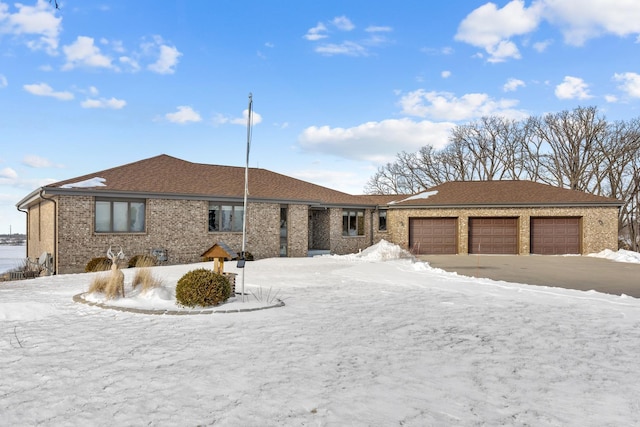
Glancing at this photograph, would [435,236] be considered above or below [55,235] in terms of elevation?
below

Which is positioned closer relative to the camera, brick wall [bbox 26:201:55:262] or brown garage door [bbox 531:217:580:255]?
brick wall [bbox 26:201:55:262]

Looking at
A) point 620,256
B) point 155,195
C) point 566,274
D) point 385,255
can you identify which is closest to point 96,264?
point 155,195

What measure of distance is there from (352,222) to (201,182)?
9.71 metres

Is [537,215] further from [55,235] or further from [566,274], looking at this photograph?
[55,235]

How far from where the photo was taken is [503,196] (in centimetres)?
2594

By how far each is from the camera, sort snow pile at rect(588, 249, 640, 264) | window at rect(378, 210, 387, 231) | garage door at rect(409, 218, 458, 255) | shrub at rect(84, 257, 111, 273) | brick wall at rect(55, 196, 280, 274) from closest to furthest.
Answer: shrub at rect(84, 257, 111, 273)
brick wall at rect(55, 196, 280, 274)
snow pile at rect(588, 249, 640, 264)
garage door at rect(409, 218, 458, 255)
window at rect(378, 210, 387, 231)

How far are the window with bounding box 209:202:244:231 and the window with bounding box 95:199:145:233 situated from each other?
3143 millimetres

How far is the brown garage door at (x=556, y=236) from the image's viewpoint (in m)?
24.8

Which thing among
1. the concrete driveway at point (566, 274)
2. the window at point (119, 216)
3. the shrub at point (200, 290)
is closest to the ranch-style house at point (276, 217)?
the window at point (119, 216)

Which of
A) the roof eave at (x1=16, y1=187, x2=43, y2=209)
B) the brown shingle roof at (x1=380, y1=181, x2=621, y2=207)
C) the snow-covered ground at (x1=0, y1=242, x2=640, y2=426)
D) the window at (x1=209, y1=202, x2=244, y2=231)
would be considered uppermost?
the brown shingle roof at (x1=380, y1=181, x2=621, y2=207)

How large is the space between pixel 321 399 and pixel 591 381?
3186 millimetres

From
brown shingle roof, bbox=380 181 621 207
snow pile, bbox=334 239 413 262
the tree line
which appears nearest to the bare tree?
the tree line

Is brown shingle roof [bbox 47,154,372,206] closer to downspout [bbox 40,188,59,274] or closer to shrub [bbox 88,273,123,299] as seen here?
downspout [bbox 40,188,59,274]

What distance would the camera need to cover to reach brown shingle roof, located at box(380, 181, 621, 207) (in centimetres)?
2467
